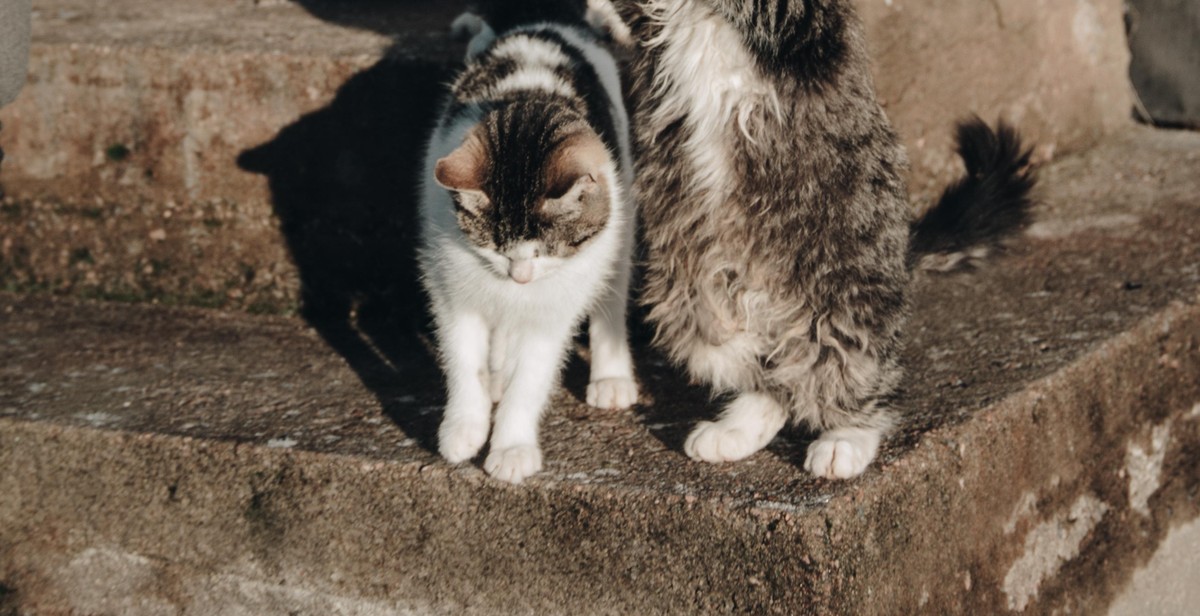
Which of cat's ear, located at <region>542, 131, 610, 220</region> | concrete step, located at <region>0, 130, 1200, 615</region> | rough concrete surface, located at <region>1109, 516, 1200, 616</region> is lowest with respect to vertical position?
rough concrete surface, located at <region>1109, 516, 1200, 616</region>

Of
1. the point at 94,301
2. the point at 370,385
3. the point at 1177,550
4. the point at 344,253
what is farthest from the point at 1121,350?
the point at 94,301

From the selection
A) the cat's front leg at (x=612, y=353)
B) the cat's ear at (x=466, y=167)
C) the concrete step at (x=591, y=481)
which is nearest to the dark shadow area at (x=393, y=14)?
the concrete step at (x=591, y=481)

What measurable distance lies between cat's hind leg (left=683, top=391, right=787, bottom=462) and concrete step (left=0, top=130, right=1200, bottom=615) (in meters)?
0.04

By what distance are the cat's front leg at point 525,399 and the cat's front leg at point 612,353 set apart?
0.67 feet

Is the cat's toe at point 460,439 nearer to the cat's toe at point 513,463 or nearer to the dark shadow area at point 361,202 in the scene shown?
the cat's toe at point 513,463

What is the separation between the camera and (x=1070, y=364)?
3.06 m

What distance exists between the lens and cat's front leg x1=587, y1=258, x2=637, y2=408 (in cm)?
307

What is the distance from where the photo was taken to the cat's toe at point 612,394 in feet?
10.1

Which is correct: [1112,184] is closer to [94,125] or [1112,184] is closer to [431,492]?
[431,492]

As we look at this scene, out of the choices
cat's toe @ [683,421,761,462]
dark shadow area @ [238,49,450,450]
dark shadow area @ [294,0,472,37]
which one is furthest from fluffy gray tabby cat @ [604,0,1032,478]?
dark shadow area @ [294,0,472,37]

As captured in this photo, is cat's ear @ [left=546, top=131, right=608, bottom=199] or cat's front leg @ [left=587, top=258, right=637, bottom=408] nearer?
cat's ear @ [left=546, top=131, right=608, bottom=199]

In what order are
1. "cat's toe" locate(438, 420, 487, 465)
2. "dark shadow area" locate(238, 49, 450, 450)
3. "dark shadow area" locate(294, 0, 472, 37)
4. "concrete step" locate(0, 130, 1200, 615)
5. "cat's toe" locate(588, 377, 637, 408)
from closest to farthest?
1. "concrete step" locate(0, 130, 1200, 615)
2. "cat's toe" locate(438, 420, 487, 465)
3. "cat's toe" locate(588, 377, 637, 408)
4. "dark shadow area" locate(238, 49, 450, 450)
5. "dark shadow area" locate(294, 0, 472, 37)

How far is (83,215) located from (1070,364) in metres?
3.08

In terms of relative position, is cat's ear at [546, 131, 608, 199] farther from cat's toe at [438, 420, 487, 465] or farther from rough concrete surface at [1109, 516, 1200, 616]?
rough concrete surface at [1109, 516, 1200, 616]
